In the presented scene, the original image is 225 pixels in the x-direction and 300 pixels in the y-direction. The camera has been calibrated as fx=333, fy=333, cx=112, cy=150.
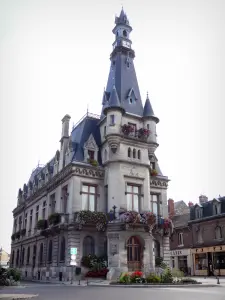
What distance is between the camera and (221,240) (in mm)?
45906

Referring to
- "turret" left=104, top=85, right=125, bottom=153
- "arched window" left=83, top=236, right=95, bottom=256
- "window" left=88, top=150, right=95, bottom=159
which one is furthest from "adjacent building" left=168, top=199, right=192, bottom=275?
"turret" left=104, top=85, right=125, bottom=153

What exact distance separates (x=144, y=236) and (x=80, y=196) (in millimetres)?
7880

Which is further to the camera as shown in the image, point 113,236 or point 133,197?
point 133,197

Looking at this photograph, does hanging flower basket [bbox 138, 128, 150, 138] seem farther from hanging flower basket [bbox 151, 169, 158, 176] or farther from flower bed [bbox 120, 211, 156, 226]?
flower bed [bbox 120, 211, 156, 226]

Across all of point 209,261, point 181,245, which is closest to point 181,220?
point 181,245

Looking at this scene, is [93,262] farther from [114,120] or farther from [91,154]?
[114,120]

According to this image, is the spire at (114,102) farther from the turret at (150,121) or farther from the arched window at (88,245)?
the arched window at (88,245)

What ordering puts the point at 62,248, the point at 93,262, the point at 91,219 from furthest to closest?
the point at 62,248 → the point at 91,219 → the point at 93,262

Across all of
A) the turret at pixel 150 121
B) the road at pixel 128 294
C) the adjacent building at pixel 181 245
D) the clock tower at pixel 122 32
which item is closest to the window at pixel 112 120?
the turret at pixel 150 121

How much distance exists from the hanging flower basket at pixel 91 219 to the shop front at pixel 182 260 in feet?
75.1

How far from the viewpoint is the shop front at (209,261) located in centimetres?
4550

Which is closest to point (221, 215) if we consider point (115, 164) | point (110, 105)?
point (115, 164)

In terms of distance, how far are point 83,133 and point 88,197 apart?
8.27 metres

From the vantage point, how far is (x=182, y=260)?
53.2 m
